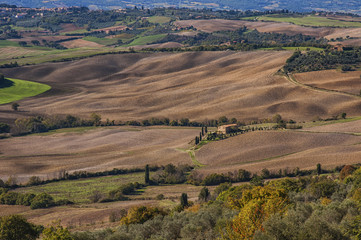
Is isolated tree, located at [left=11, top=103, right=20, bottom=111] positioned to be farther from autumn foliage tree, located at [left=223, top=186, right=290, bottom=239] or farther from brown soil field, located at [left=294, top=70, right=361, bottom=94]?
autumn foliage tree, located at [left=223, top=186, right=290, bottom=239]

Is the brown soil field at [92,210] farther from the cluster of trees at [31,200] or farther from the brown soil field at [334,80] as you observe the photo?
the brown soil field at [334,80]

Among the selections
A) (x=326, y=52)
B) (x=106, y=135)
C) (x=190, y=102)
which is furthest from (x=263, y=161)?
(x=326, y=52)

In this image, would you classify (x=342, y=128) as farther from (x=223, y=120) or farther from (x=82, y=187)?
(x=82, y=187)

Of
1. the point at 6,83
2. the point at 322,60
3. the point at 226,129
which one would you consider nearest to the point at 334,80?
the point at 322,60

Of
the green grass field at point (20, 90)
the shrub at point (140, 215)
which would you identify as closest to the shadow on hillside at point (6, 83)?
the green grass field at point (20, 90)

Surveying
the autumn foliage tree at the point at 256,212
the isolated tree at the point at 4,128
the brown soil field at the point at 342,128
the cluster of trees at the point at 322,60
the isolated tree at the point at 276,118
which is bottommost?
the isolated tree at the point at 4,128

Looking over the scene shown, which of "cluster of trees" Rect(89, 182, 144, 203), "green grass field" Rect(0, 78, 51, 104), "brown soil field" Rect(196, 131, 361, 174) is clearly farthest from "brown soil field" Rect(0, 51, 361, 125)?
"cluster of trees" Rect(89, 182, 144, 203)

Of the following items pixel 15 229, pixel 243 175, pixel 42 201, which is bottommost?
pixel 243 175

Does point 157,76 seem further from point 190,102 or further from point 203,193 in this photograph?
point 203,193
